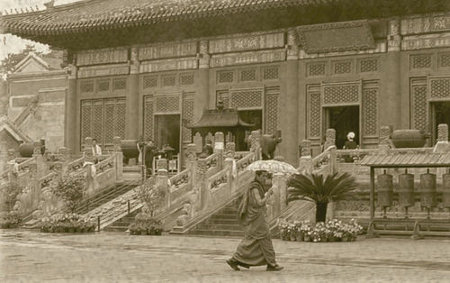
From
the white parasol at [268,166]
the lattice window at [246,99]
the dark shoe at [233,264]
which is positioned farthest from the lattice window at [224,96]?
the dark shoe at [233,264]

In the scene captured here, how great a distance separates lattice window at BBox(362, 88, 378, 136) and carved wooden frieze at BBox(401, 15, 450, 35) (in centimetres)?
193

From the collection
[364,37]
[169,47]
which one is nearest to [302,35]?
[364,37]

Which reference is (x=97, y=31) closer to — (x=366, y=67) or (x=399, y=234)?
(x=366, y=67)

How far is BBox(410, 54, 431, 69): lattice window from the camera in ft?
79.5

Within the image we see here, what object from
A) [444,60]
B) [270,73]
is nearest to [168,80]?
[270,73]

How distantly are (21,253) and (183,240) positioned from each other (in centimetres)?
433

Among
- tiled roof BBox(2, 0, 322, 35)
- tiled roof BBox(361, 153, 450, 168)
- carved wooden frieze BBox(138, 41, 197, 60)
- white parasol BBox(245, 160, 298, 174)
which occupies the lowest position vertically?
white parasol BBox(245, 160, 298, 174)

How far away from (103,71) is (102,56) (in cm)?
53

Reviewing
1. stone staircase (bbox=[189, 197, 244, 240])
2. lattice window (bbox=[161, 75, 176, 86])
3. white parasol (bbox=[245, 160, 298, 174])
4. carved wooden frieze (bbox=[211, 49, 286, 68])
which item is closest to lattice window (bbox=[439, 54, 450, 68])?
carved wooden frieze (bbox=[211, 49, 286, 68])

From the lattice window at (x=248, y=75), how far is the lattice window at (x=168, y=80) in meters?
2.70

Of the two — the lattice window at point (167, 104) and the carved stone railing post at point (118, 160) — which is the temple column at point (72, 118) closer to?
the lattice window at point (167, 104)

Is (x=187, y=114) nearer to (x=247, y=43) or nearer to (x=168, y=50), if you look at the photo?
(x=168, y=50)

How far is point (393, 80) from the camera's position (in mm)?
24484

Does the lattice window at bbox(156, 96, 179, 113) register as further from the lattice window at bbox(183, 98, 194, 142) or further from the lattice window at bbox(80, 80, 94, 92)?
the lattice window at bbox(80, 80, 94, 92)
